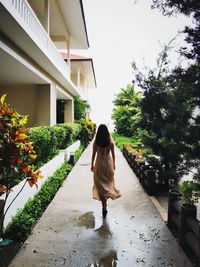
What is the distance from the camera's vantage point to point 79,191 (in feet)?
25.5

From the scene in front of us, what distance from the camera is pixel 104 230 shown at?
4.87 meters

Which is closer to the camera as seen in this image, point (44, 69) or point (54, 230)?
point (54, 230)

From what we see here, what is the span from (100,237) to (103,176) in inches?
57.6

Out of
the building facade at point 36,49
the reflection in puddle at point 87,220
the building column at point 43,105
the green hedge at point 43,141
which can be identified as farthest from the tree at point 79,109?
the reflection in puddle at point 87,220

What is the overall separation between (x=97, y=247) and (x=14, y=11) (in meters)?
4.84

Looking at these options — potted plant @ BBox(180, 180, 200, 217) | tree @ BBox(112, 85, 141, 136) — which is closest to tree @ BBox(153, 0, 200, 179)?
potted plant @ BBox(180, 180, 200, 217)

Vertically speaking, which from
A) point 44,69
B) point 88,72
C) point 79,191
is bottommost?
point 79,191

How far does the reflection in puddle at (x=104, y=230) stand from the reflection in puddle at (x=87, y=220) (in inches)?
7.1

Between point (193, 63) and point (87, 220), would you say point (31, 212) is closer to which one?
point (87, 220)

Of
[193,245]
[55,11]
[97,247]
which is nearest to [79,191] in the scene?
[97,247]

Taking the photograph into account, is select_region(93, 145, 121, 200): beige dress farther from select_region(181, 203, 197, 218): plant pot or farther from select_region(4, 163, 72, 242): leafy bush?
select_region(181, 203, 197, 218): plant pot

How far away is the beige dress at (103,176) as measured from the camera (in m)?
5.72

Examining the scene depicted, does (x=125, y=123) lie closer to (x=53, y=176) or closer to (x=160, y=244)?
(x=53, y=176)

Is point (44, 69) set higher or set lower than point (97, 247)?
higher
